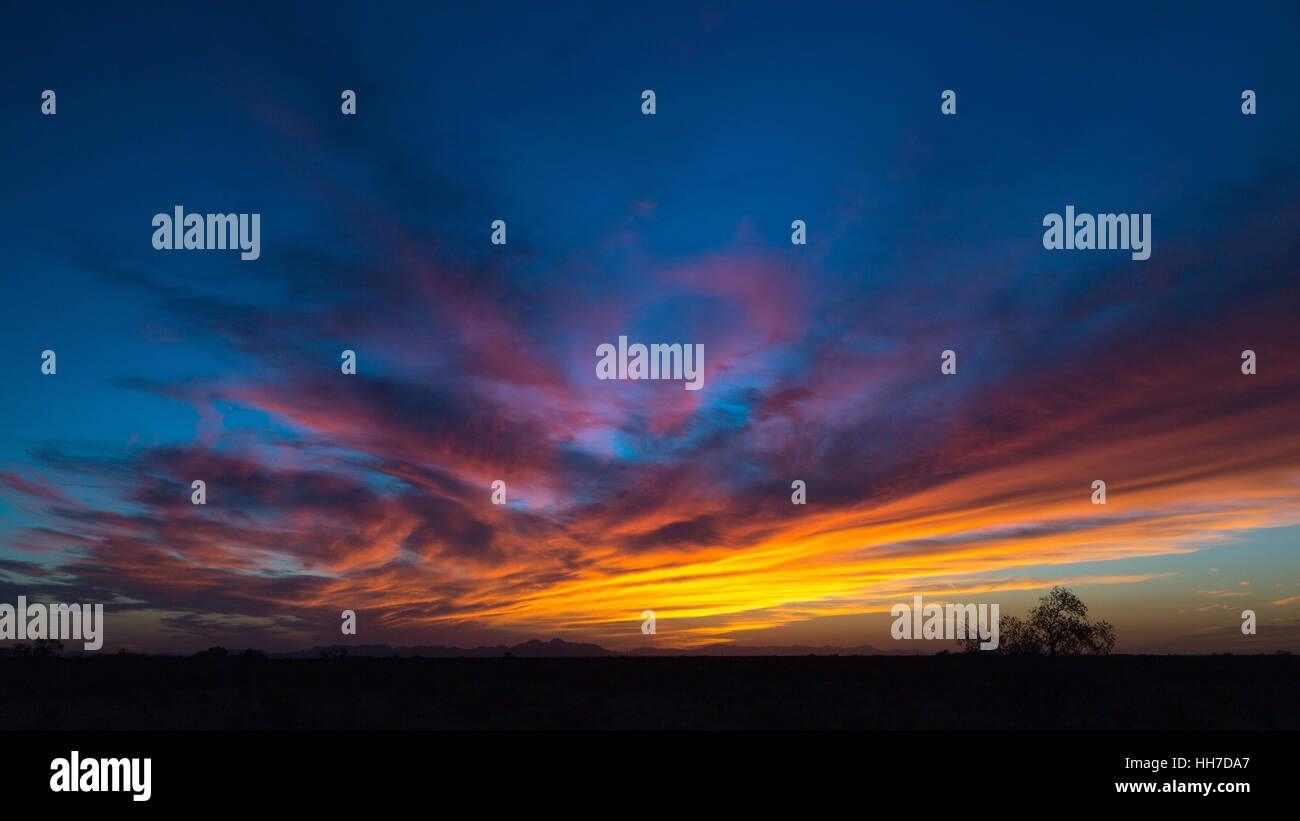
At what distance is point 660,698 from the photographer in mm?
36406

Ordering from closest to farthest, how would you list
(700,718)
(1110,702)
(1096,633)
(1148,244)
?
(1148,244) < (700,718) < (1110,702) < (1096,633)

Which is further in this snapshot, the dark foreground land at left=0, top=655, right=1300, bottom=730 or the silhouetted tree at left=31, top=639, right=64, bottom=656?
the silhouetted tree at left=31, top=639, right=64, bottom=656

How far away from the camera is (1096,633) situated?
55.0m

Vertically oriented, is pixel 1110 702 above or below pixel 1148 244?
below

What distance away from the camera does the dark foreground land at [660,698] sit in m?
27.9

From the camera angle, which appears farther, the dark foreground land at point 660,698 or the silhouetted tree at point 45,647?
the silhouetted tree at point 45,647

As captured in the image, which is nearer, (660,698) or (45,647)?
(660,698)

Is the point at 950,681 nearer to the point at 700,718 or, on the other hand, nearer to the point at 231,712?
the point at 700,718

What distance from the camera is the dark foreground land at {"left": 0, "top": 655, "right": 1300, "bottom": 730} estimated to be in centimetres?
2789
